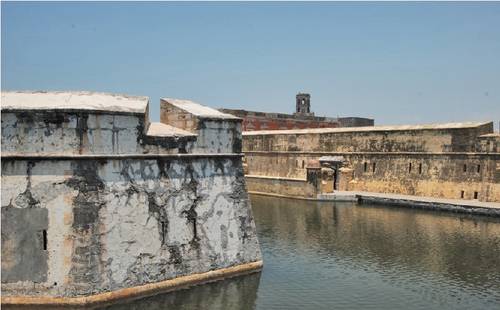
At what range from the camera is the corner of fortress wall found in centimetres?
789

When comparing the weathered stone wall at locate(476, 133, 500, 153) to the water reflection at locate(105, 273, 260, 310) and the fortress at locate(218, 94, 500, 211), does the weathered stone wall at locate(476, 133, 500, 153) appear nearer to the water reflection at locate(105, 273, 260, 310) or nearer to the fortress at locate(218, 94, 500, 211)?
the fortress at locate(218, 94, 500, 211)

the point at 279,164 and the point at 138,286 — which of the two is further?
the point at 279,164

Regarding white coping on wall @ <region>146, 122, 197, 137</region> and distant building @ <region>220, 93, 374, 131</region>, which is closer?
white coping on wall @ <region>146, 122, 197, 137</region>

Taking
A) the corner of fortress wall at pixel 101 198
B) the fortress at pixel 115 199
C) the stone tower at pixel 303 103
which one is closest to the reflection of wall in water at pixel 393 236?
the fortress at pixel 115 199

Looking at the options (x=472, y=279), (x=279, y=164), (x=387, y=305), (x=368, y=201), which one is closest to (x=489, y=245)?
(x=472, y=279)

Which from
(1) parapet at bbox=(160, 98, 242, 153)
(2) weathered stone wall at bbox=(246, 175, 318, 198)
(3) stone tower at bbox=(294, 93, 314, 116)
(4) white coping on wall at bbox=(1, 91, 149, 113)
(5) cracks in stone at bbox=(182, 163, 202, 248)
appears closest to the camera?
(4) white coping on wall at bbox=(1, 91, 149, 113)

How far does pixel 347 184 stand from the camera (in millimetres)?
26344

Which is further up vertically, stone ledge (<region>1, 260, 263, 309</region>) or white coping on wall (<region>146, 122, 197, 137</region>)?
white coping on wall (<region>146, 122, 197, 137</region>)

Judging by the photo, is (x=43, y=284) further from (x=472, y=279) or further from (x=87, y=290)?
(x=472, y=279)

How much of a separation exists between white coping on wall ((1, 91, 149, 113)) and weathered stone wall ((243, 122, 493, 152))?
1753 centimetres

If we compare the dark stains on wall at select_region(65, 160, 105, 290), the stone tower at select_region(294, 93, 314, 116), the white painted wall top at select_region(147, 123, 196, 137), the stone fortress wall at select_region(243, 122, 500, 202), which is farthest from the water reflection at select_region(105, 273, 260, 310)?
the stone tower at select_region(294, 93, 314, 116)

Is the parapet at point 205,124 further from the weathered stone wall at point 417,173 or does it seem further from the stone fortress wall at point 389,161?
the weathered stone wall at point 417,173

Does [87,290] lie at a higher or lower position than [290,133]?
lower

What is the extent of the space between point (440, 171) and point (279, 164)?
10108 millimetres
